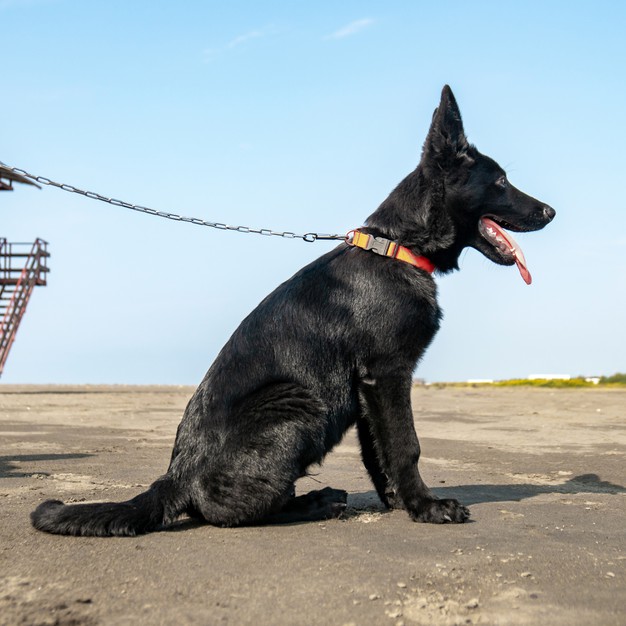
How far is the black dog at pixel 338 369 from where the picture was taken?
3979 mm

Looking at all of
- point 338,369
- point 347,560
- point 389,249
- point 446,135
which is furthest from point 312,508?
point 446,135

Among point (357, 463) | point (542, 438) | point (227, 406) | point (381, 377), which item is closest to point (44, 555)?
point (227, 406)

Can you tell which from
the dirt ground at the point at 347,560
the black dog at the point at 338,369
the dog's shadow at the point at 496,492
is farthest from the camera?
the dog's shadow at the point at 496,492

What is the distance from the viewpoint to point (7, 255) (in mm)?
24812

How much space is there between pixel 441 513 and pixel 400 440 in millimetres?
423

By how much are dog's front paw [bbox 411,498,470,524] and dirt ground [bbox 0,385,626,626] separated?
0.20ft

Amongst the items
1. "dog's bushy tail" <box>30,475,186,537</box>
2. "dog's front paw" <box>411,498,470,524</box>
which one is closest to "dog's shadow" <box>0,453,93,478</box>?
"dog's bushy tail" <box>30,475,186,537</box>

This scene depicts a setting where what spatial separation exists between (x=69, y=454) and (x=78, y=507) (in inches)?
145

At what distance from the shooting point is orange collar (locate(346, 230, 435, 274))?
452 cm

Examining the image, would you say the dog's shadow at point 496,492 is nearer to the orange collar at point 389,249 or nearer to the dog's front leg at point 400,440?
A: the dog's front leg at point 400,440

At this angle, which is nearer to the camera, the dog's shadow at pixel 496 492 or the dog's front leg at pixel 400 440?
the dog's front leg at pixel 400 440

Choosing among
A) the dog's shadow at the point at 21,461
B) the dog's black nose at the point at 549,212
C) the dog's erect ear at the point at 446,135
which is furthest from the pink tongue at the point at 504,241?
the dog's shadow at the point at 21,461

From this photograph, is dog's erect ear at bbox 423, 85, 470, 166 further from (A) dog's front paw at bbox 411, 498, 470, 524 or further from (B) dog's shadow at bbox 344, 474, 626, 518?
(B) dog's shadow at bbox 344, 474, 626, 518

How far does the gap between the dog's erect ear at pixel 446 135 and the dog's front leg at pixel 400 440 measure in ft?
4.45
